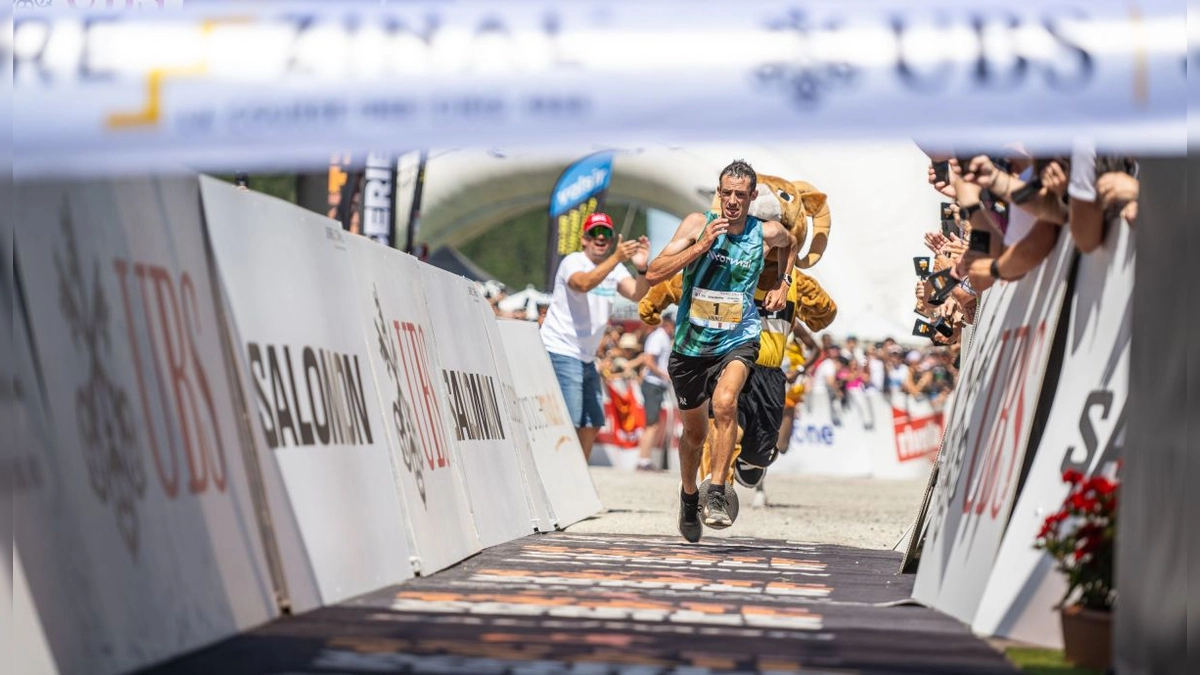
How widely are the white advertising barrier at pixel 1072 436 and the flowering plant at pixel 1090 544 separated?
10.0 inches

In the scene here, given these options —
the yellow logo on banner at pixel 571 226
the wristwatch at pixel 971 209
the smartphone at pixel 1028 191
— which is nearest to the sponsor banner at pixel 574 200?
the yellow logo on banner at pixel 571 226

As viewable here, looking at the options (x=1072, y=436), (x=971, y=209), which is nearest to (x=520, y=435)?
(x=971, y=209)

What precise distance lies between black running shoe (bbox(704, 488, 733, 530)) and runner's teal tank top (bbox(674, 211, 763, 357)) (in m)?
0.82

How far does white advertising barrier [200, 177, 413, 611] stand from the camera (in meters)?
5.75

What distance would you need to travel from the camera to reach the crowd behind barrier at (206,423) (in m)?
4.24

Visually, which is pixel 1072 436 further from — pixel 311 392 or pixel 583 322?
pixel 583 322

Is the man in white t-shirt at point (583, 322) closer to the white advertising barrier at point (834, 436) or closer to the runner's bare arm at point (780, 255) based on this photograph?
the runner's bare arm at point (780, 255)

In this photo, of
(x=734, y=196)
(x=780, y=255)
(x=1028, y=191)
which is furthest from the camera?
(x=780, y=255)

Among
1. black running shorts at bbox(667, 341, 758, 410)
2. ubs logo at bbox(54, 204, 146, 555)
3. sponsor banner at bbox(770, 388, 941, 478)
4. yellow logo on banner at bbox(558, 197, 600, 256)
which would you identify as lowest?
sponsor banner at bbox(770, 388, 941, 478)

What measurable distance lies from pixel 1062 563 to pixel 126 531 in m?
2.64

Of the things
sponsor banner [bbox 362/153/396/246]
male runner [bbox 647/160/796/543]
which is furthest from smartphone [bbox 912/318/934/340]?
sponsor banner [bbox 362/153/396/246]

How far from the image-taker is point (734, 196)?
9.57 meters

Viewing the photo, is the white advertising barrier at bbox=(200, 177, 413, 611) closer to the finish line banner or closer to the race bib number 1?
the finish line banner

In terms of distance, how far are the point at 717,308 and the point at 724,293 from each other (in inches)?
3.8
